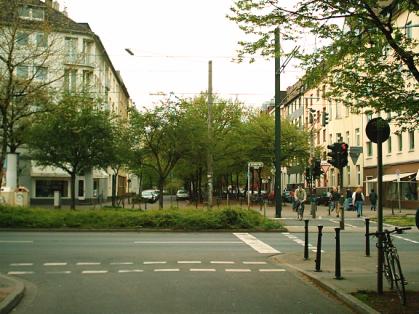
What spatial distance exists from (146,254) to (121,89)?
7727cm

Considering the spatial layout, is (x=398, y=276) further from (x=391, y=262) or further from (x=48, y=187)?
(x=48, y=187)

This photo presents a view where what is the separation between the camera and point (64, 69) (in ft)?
96.9

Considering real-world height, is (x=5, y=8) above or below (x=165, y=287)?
above

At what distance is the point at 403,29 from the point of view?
Result: 928 centimetres

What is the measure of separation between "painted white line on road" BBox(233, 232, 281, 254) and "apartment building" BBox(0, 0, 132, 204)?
11375 millimetres

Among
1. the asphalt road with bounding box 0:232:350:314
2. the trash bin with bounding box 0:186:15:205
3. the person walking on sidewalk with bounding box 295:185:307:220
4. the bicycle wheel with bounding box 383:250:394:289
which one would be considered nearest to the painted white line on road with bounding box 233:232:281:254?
the asphalt road with bounding box 0:232:350:314

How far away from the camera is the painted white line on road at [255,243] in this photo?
1657 cm

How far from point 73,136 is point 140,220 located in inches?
406

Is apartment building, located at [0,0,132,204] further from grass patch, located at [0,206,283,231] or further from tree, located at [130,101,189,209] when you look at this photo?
grass patch, located at [0,206,283,231]

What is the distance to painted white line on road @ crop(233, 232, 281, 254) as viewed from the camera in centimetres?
1657

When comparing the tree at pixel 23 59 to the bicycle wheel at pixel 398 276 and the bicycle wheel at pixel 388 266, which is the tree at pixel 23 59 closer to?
the bicycle wheel at pixel 388 266

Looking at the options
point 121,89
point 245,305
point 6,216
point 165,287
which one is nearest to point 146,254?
point 165,287

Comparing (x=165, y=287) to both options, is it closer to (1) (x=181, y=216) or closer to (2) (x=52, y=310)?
(2) (x=52, y=310)

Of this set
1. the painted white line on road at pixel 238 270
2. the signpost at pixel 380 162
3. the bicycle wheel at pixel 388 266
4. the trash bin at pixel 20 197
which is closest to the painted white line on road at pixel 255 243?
the painted white line on road at pixel 238 270
